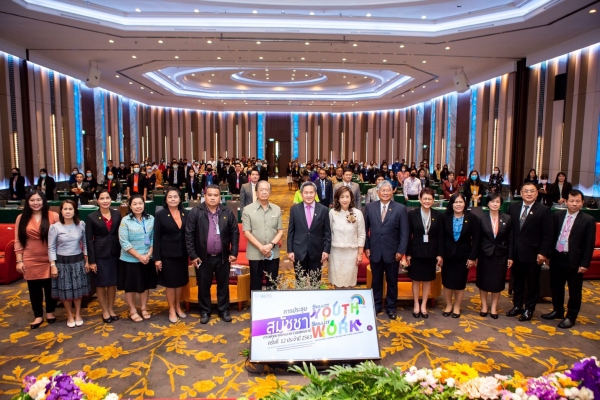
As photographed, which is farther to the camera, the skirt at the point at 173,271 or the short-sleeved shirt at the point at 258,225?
the short-sleeved shirt at the point at 258,225

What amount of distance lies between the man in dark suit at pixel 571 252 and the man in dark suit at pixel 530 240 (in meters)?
0.13

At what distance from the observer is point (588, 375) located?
1704 millimetres

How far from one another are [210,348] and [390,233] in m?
2.25

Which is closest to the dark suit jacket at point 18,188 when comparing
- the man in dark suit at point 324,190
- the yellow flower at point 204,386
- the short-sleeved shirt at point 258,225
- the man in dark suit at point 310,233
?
the man in dark suit at point 324,190

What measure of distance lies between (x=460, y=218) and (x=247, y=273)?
2.58 metres

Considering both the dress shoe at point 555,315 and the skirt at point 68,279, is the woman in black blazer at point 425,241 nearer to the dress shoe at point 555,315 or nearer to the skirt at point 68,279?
the dress shoe at point 555,315

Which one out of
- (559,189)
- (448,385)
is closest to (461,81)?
(559,189)

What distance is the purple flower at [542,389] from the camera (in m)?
1.80

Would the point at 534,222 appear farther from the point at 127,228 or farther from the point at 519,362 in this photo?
the point at 127,228

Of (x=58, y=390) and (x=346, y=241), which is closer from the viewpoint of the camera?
(x=58, y=390)

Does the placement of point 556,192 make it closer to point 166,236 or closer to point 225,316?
point 225,316

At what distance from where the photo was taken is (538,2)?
8.59 metres

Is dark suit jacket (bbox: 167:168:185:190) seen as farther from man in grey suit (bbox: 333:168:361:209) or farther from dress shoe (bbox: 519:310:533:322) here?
dress shoe (bbox: 519:310:533:322)

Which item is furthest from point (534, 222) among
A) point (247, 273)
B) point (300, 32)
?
point (300, 32)
